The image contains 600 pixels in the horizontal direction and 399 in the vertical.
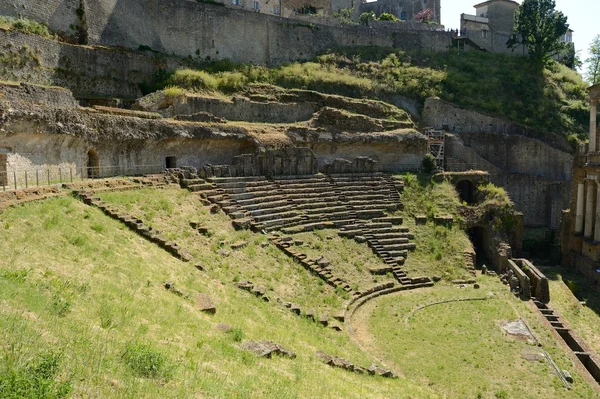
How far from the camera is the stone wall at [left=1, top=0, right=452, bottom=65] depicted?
104 ft

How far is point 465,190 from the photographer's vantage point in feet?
95.5

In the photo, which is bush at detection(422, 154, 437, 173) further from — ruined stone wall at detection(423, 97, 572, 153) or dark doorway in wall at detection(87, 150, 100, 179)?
dark doorway in wall at detection(87, 150, 100, 179)

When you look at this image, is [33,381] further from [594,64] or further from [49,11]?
[594,64]

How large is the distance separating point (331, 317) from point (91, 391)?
10.5m

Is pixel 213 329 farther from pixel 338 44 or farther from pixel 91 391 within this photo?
pixel 338 44

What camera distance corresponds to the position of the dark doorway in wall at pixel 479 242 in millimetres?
24766

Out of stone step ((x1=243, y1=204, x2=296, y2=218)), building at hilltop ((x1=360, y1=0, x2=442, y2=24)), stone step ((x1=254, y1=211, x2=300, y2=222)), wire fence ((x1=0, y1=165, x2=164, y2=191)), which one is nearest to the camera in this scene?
wire fence ((x1=0, y1=165, x2=164, y2=191))

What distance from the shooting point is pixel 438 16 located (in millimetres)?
57875

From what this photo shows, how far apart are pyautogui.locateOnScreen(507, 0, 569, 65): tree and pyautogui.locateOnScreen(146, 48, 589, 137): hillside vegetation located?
5.28 feet

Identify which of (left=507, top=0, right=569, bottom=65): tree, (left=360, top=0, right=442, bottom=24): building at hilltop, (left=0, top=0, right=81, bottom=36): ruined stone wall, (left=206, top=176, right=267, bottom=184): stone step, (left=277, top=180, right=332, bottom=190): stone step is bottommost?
(left=277, top=180, right=332, bottom=190): stone step

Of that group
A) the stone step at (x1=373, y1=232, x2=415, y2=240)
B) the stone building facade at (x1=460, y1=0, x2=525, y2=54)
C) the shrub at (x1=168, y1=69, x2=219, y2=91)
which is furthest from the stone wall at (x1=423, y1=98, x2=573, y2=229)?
the stone building facade at (x1=460, y1=0, x2=525, y2=54)

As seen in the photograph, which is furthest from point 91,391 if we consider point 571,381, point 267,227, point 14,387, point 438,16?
point 438,16

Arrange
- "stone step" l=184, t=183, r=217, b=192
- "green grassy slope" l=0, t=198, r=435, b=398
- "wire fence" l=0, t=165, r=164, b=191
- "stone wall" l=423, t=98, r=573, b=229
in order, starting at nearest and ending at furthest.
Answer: "green grassy slope" l=0, t=198, r=435, b=398 → "wire fence" l=0, t=165, r=164, b=191 → "stone step" l=184, t=183, r=217, b=192 → "stone wall" l=423, t=98, r=573, b=229

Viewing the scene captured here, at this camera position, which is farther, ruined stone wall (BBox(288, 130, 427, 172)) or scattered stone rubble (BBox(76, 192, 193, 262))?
ruined stone wall (BBox(288, 130, 427, 172))
